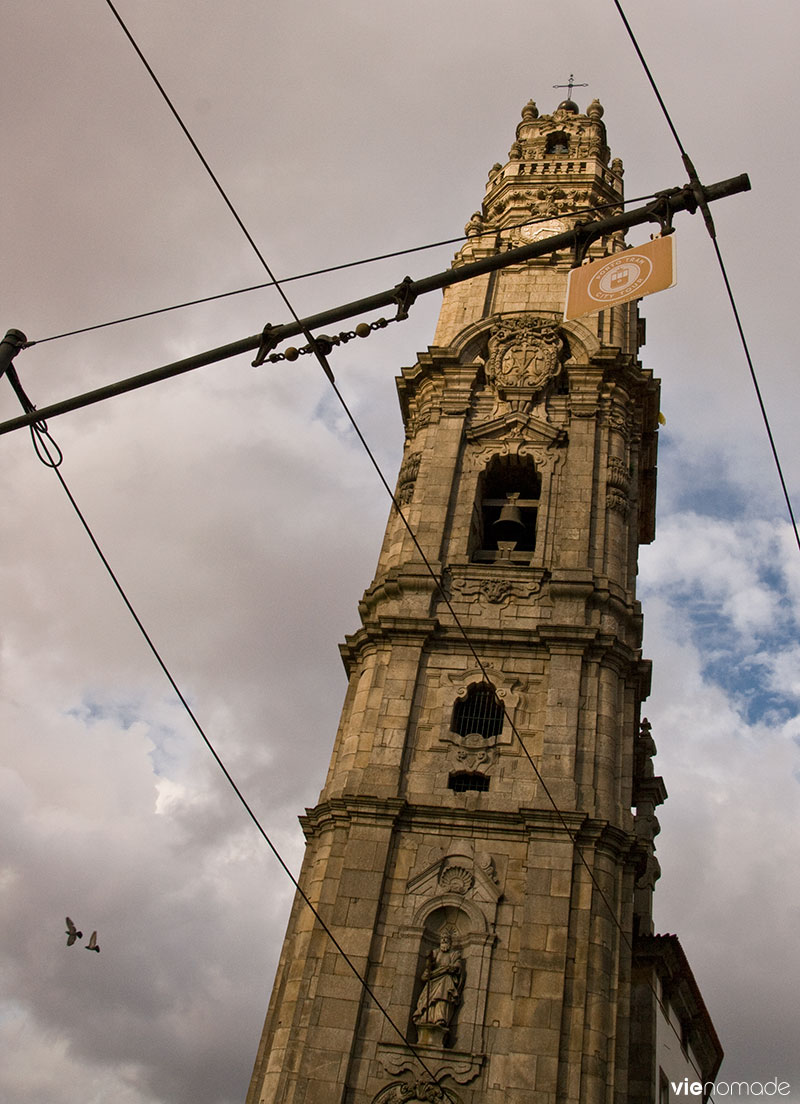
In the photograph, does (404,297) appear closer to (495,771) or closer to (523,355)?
(495,771)

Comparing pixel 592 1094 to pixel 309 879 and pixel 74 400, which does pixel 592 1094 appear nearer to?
pixel 309 879

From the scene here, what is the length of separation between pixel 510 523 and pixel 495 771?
7.80 m

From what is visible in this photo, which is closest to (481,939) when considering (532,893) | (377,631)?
(532,893)

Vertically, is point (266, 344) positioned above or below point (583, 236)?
below

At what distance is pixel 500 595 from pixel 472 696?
2.79 metres

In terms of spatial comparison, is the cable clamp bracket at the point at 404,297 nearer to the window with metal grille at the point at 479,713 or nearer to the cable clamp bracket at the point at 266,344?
the cable clamp bracket at the point at 266,344

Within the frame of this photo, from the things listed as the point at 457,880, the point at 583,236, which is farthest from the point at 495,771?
the point at 583,236

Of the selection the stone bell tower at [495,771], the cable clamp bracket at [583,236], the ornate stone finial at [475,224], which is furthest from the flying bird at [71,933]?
the ornate stone finial at [475,224]

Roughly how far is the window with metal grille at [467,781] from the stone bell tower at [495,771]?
52 millimetres

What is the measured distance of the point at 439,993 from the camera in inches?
880

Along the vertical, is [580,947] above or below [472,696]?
below

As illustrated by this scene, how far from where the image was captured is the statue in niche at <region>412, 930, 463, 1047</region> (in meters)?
22.0

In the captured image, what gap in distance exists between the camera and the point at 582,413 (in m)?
33.0

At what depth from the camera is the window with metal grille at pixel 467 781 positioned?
25672mm
